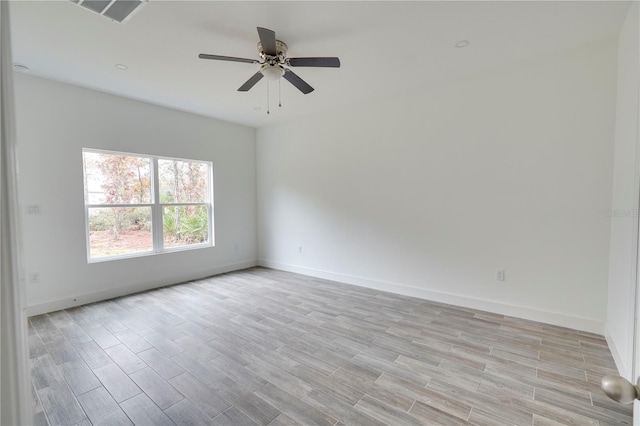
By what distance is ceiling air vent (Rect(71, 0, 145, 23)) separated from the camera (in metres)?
1.92

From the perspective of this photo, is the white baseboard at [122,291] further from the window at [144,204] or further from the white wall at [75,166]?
the window at [144,204]

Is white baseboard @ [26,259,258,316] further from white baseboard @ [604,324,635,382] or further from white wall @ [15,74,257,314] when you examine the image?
white baseboard @ [604,324,635,382]

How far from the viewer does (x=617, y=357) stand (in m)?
2.18

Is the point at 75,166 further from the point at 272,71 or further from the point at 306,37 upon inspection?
the point at 306,37

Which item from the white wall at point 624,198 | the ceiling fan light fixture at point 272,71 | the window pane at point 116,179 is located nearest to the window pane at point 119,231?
the window pane at point 116,179

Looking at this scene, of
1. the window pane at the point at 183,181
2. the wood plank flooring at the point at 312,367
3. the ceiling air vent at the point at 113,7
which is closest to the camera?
the wood plank flooring at the point at 312,367

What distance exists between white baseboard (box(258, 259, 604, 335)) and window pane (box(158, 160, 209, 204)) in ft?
8.21

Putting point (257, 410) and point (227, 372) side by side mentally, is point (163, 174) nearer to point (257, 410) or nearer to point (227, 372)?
point (227, 372)

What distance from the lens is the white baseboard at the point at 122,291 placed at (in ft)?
10.9

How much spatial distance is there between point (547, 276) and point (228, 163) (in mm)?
5041

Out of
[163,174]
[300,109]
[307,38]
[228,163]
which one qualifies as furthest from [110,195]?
[307,38]

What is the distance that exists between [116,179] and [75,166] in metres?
0.51

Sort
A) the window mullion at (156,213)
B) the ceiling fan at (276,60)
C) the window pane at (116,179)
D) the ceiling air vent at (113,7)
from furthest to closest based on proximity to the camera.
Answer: the window mullion at (156,213) < the window pane at (116,179) < the ceiling fan at (276,60) < the ceiling air vent at (113,7)

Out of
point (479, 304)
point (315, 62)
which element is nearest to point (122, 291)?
point (315, 62)
